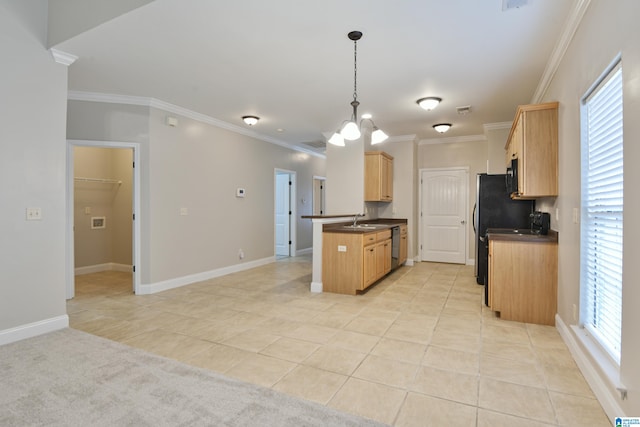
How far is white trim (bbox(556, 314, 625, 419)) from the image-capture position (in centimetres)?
180

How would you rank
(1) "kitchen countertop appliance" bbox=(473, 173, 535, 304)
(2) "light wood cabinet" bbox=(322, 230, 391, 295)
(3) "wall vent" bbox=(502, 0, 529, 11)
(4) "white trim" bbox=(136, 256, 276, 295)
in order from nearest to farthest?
(3) "wall vent" bbox=(502, 0, 529, 11)
(2) "light wood cabinet" bbox=(322, 230, 391, 295)
(4) "white trim" bbox=(136, 256, 276, 295)
(1) "kitchen countertop appliance" bbox=(473, 173, 535, 304)

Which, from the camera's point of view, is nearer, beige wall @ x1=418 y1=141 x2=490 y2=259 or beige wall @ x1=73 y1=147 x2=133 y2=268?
beige wall @ x1=73 y1=147 x2=133 y2=268

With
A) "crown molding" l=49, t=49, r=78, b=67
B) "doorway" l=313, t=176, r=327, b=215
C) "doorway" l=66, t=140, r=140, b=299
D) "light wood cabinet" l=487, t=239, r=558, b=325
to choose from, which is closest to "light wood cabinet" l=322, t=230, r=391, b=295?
"light wood cabinet" l=487, t=239, r=558, b=325

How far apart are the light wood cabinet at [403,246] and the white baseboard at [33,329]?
494cm

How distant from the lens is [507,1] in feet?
7.81

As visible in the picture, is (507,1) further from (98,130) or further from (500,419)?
(98,130)

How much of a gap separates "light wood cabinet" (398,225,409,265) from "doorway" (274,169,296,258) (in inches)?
105

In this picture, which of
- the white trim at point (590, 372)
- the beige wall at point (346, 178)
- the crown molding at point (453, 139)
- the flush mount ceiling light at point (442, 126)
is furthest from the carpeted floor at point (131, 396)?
the crown molding at point (453, 139)

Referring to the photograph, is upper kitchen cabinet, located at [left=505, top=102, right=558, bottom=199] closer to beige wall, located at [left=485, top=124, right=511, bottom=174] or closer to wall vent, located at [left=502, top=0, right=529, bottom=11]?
wall vent, located at [left=502, top=0, right=529, bottom=11]

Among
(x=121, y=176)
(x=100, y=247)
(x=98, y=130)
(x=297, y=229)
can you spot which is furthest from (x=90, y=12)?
(x=297, y=229)

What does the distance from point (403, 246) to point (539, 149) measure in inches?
142

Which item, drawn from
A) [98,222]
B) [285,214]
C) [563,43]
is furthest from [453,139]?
[98,222]

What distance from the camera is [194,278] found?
5223 millimetres

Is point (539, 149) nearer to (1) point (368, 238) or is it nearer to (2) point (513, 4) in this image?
(2) point (513, 4)
